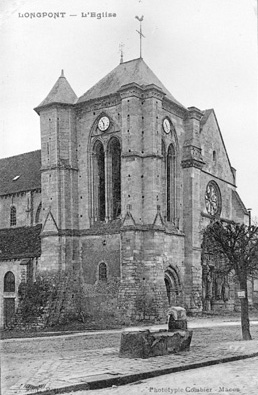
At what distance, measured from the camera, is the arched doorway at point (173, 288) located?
113 feet

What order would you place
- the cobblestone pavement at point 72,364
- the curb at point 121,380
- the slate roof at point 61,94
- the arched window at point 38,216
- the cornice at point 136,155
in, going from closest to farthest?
the curb at point 121,380 < the cobblestone pavement at point 72,364 < the cornice at point 136,155 < the slate roof at point 61,94 < the arched window at point 38,216

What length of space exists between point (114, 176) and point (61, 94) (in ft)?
20.7

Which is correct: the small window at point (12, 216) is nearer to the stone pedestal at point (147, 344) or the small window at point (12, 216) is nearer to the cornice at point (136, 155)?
the cornice at point (136, 155)

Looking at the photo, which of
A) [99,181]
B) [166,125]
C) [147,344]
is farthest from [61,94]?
[147,344]

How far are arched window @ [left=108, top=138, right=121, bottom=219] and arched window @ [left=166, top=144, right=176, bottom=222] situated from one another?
341cm

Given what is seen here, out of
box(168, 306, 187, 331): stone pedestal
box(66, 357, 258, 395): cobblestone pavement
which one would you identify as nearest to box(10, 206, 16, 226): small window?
box(168, 306, 187, 331): stone pedestal

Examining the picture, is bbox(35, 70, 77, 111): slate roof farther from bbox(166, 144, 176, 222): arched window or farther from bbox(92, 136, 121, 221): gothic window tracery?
bbox(166, 144, 176, 222): arched window

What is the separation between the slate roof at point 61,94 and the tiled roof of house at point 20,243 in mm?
8417

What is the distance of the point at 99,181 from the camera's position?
34844mm

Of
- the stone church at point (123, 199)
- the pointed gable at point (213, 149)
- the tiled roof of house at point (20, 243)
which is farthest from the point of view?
the pointed gable at point (213, 149)

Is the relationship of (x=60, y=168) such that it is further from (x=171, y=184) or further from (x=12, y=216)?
(x=12, y=216)

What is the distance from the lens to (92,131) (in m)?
34.8

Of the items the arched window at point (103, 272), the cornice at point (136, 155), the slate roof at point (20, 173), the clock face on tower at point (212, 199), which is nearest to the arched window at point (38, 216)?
the slate roof at point (20, 173)

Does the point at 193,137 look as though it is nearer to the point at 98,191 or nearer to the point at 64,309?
the point at 98,191
